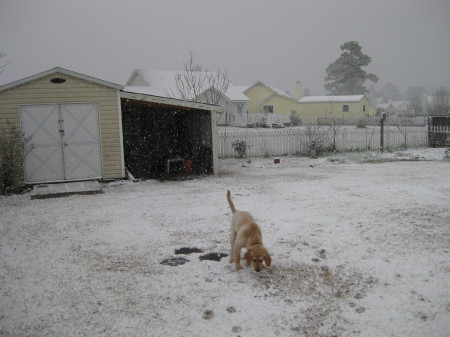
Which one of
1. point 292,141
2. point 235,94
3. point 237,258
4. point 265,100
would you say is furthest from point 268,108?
point 237,258

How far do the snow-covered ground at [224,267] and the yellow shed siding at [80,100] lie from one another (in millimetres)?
2427

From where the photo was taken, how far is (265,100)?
1686 inches

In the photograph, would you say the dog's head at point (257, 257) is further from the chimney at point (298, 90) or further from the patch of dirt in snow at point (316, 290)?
the chimney at point (298, 90)

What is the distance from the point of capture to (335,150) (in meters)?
17.9

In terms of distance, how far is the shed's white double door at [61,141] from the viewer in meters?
11.2

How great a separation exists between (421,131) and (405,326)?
18.2m

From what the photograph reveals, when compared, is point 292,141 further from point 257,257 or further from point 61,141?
point 257,257

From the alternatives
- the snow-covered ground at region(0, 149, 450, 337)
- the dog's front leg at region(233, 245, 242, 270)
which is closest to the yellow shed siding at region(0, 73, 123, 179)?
the snow-covered ground at region(0, 149, 450, 337)

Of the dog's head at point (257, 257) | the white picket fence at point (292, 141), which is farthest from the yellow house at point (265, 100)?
the dog's head at point (257, 257)

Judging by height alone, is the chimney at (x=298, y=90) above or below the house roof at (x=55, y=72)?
above

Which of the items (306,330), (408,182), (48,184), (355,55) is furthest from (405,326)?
(355,55)

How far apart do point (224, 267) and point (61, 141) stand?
8.38 m

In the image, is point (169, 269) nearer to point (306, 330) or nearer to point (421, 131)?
point (306, 330)

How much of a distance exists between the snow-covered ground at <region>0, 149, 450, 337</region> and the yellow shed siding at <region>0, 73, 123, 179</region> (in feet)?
7.96
